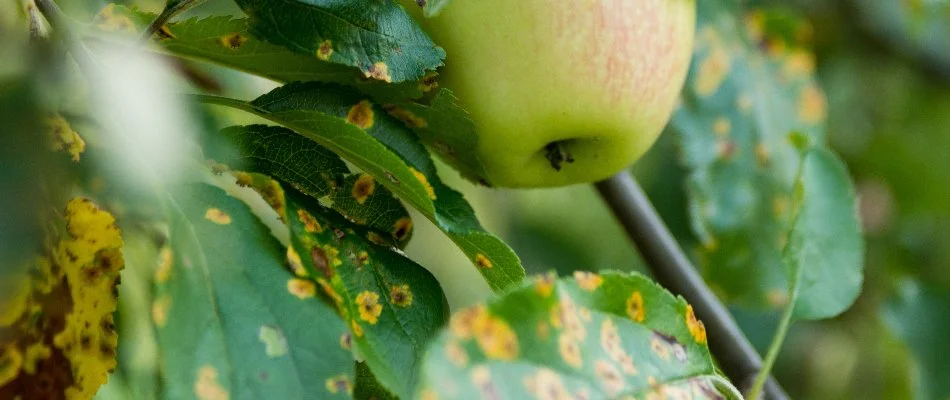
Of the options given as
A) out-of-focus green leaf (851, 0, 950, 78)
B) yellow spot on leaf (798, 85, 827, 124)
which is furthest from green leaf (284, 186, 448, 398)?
out-of-focus green leaf (851, 0, 950, 78)

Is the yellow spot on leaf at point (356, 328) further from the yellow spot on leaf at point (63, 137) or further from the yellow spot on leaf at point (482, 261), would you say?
the yellow spot on leaf at point (63, 137)

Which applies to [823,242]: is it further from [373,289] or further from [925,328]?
[925,328]

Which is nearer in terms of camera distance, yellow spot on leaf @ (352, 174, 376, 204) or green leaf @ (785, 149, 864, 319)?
yellow spot on leaf @ (352, 174, 376, 204)

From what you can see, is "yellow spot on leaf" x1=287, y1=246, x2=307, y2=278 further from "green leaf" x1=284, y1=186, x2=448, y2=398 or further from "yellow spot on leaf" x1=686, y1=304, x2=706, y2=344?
"yellow spot on leaf" x1=686, y1=304, x2=706, y2=344

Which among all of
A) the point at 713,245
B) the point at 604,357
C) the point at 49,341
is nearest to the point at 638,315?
the point at 604,357

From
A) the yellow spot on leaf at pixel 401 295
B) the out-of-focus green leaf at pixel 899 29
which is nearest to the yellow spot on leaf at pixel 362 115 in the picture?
the yellow spot on leaf at pixel 401 295

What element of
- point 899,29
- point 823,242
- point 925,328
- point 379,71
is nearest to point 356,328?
point 379,71

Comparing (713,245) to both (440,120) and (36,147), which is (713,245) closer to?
(440,120)
